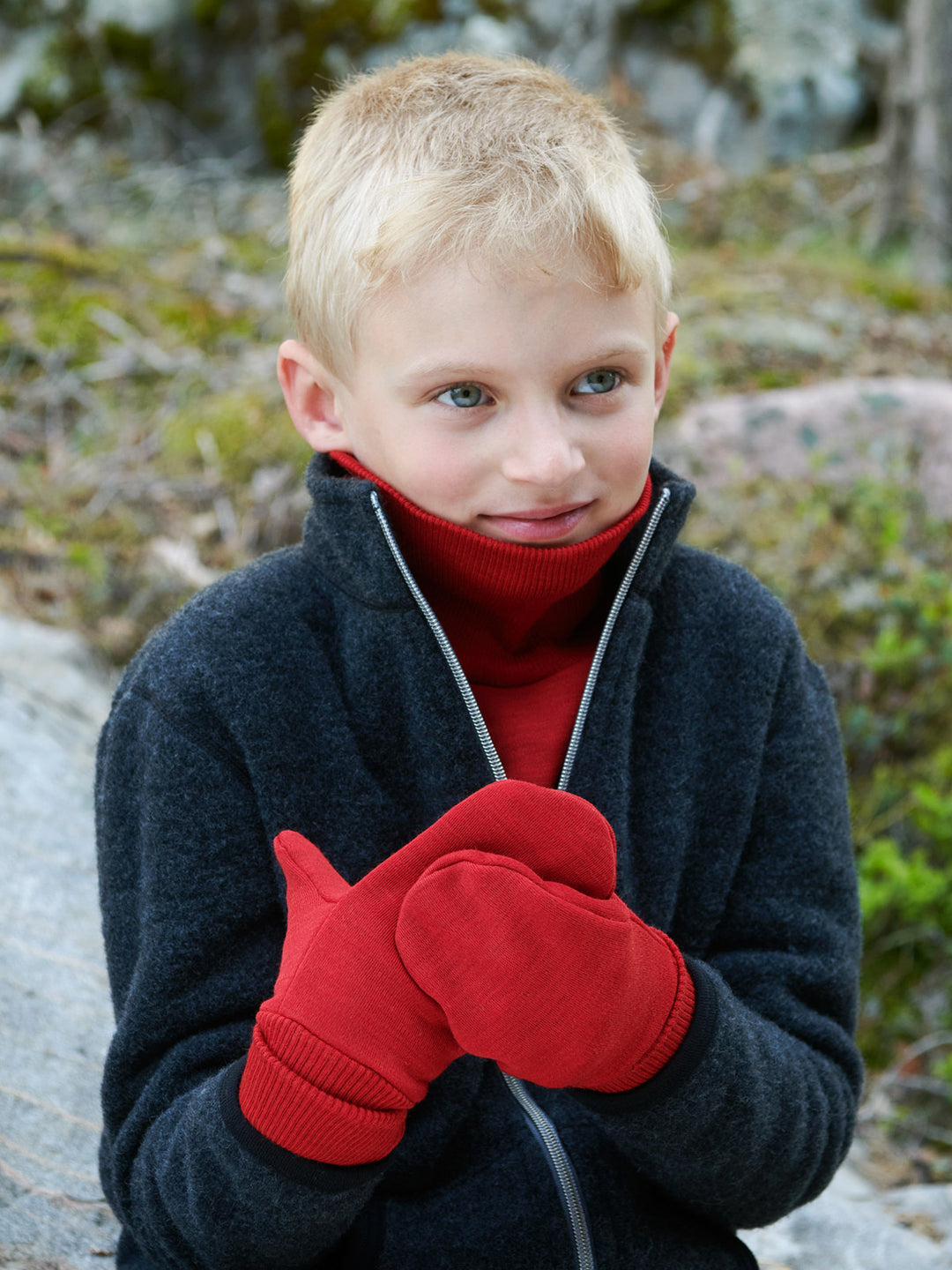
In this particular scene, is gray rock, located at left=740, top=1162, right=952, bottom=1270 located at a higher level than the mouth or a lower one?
lower

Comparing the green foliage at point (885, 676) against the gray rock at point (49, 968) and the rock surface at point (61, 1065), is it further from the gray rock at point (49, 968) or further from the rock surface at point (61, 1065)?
the gray rock at point (49, 968)

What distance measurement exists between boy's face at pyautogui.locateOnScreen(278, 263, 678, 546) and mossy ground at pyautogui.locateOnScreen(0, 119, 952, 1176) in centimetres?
129

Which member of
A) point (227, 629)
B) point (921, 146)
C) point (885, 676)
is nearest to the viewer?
point (227, 629)

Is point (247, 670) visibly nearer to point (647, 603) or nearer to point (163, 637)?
point (163, 637)

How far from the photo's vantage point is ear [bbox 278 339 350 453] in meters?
1.43

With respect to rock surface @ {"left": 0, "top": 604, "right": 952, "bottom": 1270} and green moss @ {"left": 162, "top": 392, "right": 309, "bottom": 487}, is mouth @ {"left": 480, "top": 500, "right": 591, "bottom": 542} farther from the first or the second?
green moss @ {"left": 162, "top": 392, "right": 309, "bottom": 487}

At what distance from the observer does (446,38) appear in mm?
6012

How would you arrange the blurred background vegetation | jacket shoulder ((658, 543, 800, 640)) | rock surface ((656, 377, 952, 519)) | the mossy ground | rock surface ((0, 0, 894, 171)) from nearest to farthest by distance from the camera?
jacket shoulder ((658, 543, 800, 640)) → the mossy ground → the blurred background vegetation → rock surface ((656, 377, 952, 519)) → rock surface ((0, 0, 894, 171))

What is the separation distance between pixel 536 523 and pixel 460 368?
0.21 m

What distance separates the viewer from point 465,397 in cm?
128

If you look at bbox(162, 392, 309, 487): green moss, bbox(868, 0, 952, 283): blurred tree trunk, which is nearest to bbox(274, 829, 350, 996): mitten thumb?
bbox(162, 392, 309, 487): green moss

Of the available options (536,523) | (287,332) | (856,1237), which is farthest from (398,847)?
(287,332)

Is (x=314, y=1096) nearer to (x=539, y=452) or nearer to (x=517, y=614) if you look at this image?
(x=517, y=614)

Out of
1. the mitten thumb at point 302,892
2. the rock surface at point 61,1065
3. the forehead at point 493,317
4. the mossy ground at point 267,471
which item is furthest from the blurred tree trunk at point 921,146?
the mitten thumb at point 302,892
